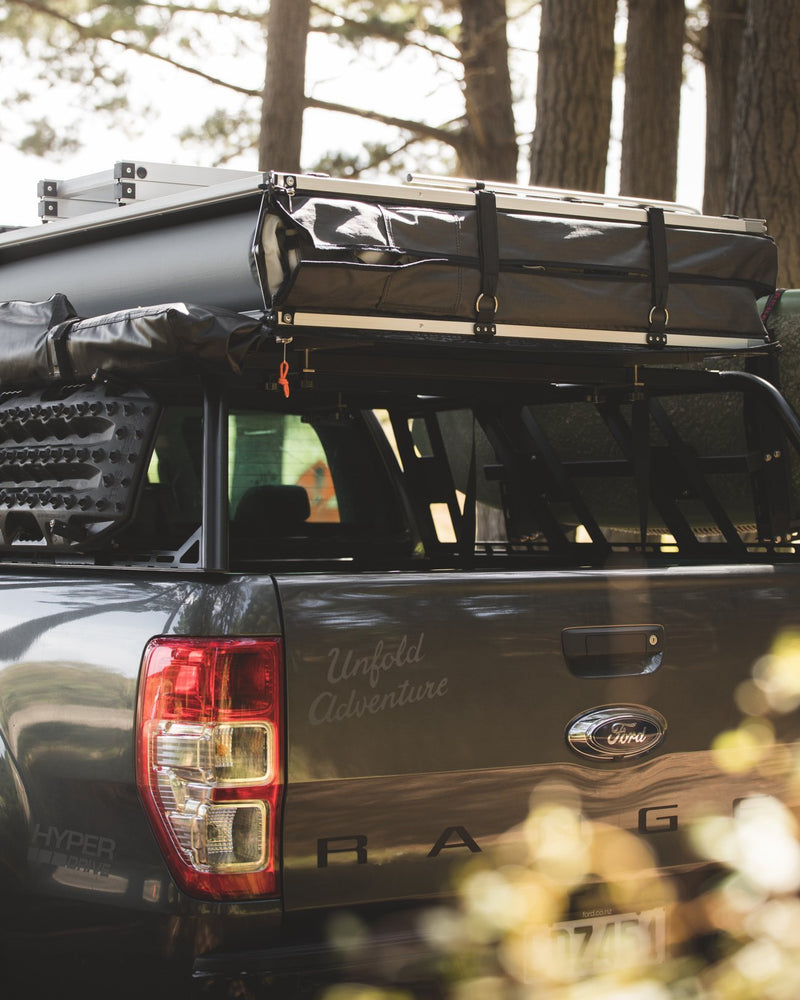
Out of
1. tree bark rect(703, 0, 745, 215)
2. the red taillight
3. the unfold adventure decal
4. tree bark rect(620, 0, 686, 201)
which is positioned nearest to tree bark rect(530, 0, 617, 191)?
tree bark rect(620, 0, 686, 201)

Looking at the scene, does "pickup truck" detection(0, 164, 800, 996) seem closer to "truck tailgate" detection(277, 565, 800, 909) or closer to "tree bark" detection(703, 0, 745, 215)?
"truck tailgate" detection(277, 565, 800, 909)

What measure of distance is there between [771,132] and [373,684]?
24.6 ft

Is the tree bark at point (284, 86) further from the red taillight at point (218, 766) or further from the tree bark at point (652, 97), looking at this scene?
the red taillight at point (218, 766)

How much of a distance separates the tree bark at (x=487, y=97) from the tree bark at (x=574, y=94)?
3466 millimetres

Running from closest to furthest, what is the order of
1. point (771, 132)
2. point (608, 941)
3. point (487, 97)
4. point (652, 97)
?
point (608, 941) → point (771, 132) → point (652, 97) → point (487, 97)

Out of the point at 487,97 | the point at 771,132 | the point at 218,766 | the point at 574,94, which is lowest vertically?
the point at 218,766

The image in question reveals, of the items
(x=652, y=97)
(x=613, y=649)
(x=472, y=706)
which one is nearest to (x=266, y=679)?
(x=472, y=706)

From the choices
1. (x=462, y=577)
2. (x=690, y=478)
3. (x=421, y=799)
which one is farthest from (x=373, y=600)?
(x=690, y=478)

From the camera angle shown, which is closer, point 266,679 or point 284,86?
point 266,679

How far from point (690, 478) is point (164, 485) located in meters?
1.77

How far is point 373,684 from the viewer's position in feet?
8.87

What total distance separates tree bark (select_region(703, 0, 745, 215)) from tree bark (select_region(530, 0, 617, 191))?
10.1ft

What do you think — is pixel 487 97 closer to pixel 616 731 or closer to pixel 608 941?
pixel 616 731

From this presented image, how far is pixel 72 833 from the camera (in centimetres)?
280
